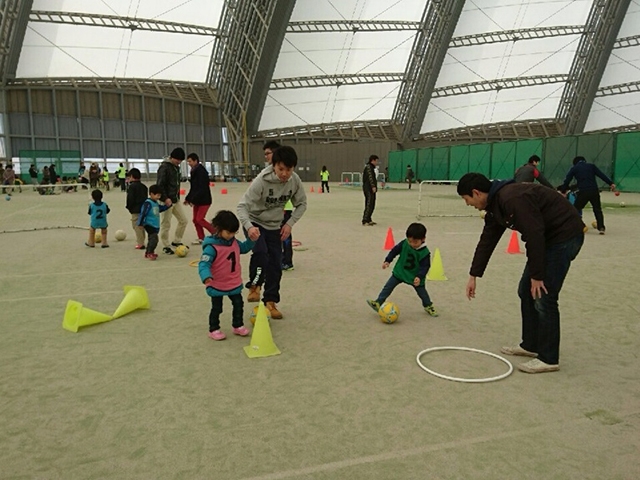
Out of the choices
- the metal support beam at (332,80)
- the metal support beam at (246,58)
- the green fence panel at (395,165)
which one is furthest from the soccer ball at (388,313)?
the green fence panel at (395,165)

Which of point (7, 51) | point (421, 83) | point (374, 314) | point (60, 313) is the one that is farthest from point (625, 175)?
point (7, 51)

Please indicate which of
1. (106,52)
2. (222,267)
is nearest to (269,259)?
(222,267)

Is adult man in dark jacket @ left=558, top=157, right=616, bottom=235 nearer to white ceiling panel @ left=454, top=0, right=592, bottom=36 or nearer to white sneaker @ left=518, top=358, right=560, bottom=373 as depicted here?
white sneaker @ left=518, top=358, right=560, bottom=373

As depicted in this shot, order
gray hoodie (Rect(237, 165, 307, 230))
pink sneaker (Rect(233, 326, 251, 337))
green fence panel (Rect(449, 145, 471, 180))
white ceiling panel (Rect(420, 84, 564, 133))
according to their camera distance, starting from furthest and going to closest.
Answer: white ceiling panel (Rect(420, 84, 564, 133)) → green fence panel (Rect(449, 145, 471, 180)) → gray hoodie (Rect(237, 165, 307, 230)) → pink sneaker (Rect(233, 326, 251, 337))

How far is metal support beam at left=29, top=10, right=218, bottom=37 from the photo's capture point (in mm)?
33750

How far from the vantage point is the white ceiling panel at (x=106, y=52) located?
3547 centimetres

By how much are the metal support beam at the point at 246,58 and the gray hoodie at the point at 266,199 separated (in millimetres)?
33370

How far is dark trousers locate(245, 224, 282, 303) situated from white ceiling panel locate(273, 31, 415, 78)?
35.9 m

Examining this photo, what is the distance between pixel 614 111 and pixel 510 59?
1025cm

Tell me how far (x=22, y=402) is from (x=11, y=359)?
0.91 metres

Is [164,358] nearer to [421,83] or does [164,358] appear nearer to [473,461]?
[473,461]

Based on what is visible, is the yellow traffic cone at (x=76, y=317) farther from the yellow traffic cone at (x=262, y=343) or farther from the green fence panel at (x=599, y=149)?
the green fence panel at (x=599, y=149)

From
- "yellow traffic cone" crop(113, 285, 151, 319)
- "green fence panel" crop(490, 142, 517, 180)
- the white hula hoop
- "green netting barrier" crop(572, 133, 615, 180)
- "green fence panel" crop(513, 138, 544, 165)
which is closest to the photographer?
the white hula hoop

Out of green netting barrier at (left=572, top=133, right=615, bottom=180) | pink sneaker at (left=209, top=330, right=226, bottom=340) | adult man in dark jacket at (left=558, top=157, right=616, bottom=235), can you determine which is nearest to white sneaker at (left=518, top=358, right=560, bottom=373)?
pink sneaker at (left=209, top=330, right=226, bottom=340)
